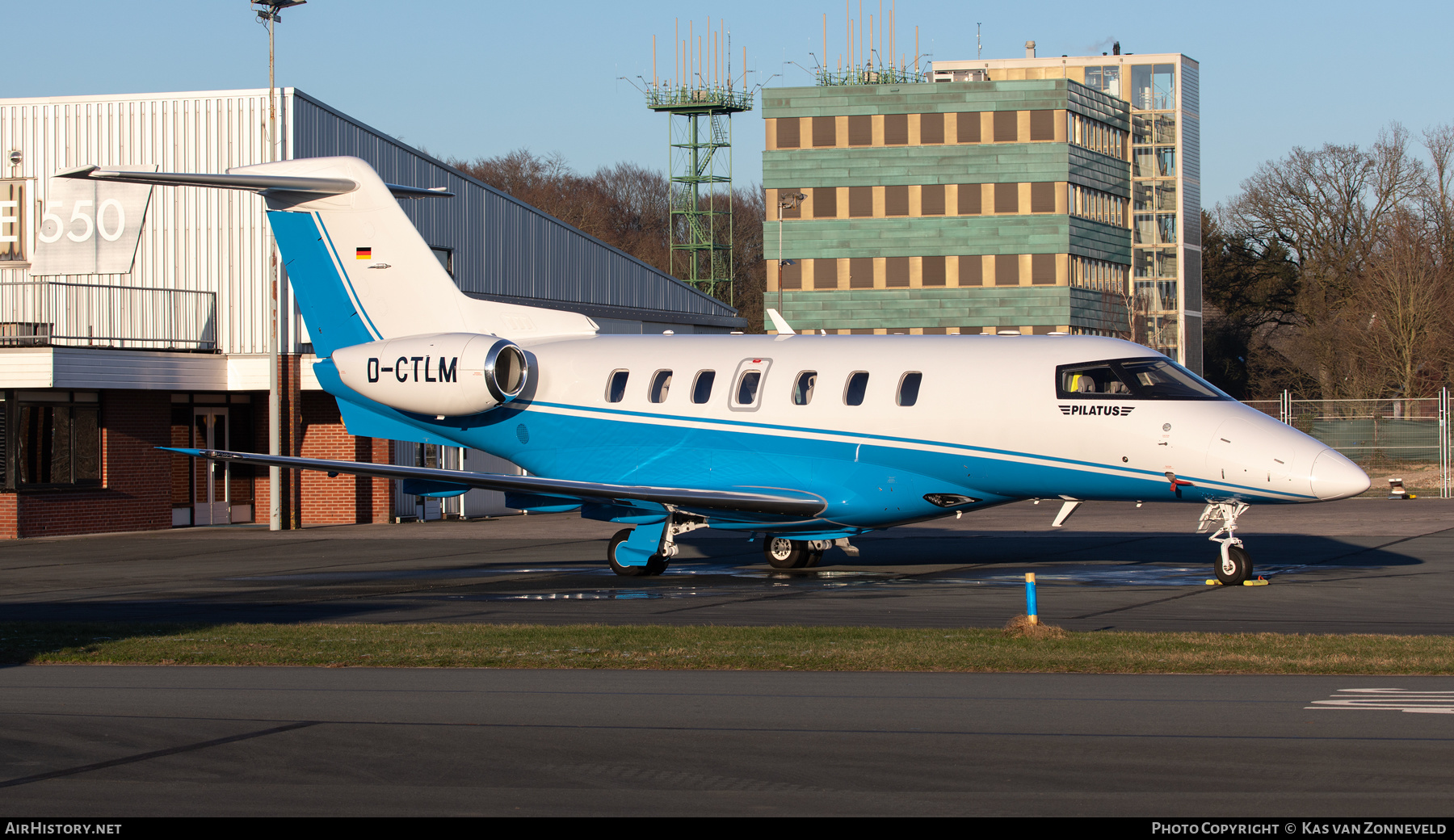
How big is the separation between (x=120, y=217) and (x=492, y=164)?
71655mm

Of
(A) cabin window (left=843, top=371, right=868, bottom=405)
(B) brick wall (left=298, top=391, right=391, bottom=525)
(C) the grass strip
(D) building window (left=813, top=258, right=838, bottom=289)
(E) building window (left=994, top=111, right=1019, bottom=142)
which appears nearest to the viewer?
(C) the grass strip

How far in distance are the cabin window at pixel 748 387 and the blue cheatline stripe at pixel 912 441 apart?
318 mm

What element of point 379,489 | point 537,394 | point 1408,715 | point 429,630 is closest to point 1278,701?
point 1408,715

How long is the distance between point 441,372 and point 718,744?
13.8 m

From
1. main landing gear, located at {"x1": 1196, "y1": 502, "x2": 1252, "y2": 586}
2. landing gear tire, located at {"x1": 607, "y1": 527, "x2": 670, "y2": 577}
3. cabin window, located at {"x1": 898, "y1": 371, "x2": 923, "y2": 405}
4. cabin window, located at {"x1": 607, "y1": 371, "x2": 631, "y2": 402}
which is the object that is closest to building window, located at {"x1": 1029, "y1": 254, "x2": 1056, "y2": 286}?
cabin window, located at {"x1": 607, "y1": 371, "x2": 631, "y2": 402}

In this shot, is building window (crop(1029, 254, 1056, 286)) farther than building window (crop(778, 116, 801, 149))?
No

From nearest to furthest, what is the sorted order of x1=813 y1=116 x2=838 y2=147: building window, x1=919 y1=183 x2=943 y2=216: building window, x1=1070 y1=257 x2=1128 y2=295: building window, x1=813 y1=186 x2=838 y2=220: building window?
x1=919 y1=183 x2=943 y2=216: building window < x1=813 y1=116 x2=838 y2=147: building window < x1=1070 y1=257 x2=1128 y2=295: building window < x1=813 y1=186 x2=838 y2=220: building window

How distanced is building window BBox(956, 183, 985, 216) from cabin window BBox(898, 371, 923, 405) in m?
57.7

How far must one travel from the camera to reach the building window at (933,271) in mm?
76312

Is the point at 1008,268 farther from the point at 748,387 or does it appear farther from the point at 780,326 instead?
the point at 748,387

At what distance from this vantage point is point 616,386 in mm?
21781

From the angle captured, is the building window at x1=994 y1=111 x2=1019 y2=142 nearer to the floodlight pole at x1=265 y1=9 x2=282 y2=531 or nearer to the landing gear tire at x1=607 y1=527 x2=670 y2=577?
the floodlight pole at x1=265 y1=9 x2=282 y2=531

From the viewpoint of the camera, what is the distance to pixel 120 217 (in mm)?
34344

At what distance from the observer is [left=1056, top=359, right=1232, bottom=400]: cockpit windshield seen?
1855cm
